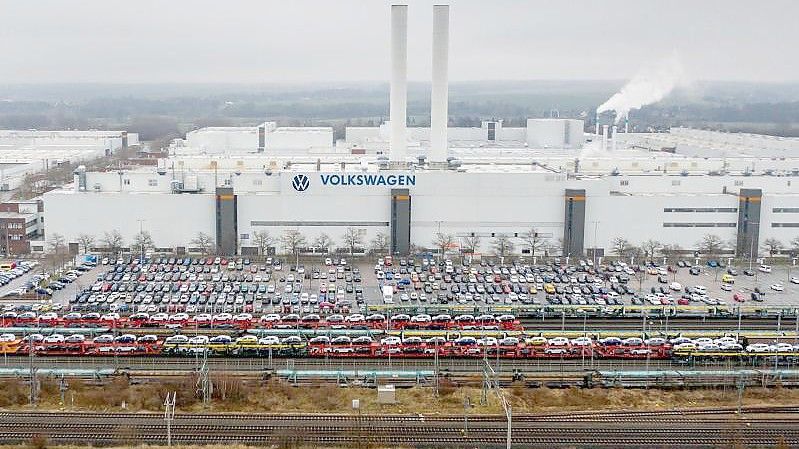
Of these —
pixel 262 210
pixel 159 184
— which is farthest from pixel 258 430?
Result: pixel 159 184

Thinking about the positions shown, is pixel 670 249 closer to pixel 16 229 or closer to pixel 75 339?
pixel 75 339

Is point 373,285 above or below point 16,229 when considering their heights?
below

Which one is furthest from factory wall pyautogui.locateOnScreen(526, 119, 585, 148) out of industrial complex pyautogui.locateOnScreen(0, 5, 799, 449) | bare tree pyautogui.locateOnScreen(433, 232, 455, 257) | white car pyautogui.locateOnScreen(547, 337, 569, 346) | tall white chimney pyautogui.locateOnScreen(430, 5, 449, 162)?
white car pyautogui.locateOnScreen(547, 337, 569, 346)

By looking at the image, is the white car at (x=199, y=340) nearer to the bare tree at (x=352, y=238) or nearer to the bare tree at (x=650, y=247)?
the bare tree at (x=352, y=238)

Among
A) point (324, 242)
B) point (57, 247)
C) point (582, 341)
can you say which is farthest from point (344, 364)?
point (57, 247)

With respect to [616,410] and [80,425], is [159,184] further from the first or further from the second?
[616,410]
